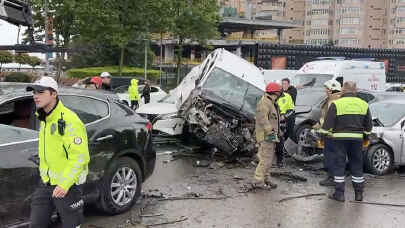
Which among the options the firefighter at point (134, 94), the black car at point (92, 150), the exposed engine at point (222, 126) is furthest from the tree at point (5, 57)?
the black car at point (92, 150)

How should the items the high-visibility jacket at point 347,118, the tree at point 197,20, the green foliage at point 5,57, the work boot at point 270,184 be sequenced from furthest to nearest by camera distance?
the green foliage at point 5,57
the tree at point 197,20
the work boot at point 270,184
the high-visibility jacket at point 347,118

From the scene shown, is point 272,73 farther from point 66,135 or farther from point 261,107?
point 66,135

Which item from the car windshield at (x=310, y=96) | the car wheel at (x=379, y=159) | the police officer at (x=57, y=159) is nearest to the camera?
the police officer at (x=57, y=159)

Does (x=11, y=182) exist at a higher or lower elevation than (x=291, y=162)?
higher

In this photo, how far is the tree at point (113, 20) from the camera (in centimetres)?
2217

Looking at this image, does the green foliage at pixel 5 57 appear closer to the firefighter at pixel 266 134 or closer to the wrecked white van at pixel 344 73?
the wrecked white van at pixel 344 73

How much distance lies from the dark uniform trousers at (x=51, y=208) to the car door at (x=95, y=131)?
147 centimetres

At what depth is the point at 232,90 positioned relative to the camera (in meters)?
9.67

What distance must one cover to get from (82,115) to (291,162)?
5.42 m

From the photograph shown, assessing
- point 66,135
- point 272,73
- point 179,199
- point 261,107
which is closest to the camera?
point 66,135

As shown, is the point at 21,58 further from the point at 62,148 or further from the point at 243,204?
the point at 62,148

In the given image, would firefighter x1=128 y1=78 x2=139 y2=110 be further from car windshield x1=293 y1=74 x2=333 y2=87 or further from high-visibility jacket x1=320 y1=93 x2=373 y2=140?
high-visibility jacket x1=320 y1=93 x2=373 y2=140

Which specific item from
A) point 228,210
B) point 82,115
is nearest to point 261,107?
point 228,210

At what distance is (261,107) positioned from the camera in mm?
7262
